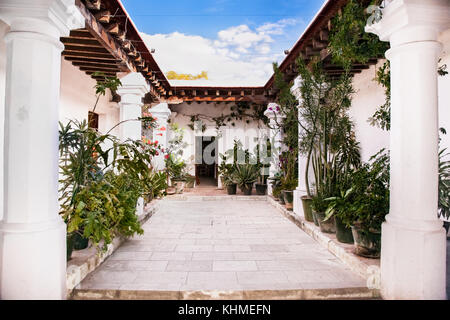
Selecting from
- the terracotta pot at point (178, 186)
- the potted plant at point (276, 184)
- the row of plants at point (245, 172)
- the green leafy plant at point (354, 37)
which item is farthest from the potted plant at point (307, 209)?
the terracotta pot at point (178, 186)

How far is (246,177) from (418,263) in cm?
621

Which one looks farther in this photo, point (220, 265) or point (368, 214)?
point (220, 265)

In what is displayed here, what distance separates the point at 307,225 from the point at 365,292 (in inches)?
75.7

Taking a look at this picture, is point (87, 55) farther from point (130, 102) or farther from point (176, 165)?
point (176, 165)

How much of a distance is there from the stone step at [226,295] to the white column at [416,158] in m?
0.39

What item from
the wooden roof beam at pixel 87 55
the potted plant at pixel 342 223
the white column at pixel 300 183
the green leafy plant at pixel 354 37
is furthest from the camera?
the white column at pixel 300 183

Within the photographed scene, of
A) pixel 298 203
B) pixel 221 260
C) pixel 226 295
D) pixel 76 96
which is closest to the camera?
pixel 226 295

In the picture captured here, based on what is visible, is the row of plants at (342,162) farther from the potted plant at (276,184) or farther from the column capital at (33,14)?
the column capital at (33,14)

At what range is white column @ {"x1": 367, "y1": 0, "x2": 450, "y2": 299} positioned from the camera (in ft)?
7.43

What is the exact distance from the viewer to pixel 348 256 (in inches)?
119

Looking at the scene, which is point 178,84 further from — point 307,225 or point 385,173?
point 385,173

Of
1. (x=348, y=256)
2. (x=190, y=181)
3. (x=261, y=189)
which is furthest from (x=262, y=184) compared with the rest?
(x=348, y=256)

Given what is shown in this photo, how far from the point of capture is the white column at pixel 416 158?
226cm

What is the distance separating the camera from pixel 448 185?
3068mm
